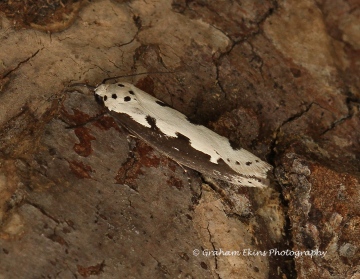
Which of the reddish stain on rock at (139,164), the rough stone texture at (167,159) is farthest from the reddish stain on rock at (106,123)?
the reddish stain on rock at (139,164)

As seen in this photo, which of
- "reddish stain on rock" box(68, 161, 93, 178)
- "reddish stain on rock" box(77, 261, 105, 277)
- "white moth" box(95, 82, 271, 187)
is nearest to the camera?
"reddish stain on rock" box(77, 261, 105, 277)

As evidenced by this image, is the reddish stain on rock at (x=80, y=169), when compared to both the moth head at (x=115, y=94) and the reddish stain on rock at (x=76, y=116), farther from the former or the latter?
the moth head at (x=115, y=94)

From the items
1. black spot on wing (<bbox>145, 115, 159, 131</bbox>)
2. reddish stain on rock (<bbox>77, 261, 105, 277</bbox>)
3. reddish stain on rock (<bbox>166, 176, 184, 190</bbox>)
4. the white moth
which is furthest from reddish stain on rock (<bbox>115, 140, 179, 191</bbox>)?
reddish stain on rock (<bbox>77, 261, 105, 277</bbox>)

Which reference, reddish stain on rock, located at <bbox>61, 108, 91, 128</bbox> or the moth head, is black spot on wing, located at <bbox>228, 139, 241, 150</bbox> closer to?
the moth head

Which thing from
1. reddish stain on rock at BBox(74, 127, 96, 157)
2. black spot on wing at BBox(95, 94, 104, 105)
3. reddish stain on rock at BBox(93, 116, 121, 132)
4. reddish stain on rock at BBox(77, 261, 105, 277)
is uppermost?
black spot on wing at BBox(95, 94, 104, 105)

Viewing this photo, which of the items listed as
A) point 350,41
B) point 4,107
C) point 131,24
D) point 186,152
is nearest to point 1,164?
point 4,107

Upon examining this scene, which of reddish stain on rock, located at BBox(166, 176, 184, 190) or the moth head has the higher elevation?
the moth head

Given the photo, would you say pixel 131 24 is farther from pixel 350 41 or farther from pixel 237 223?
pixel 350 41

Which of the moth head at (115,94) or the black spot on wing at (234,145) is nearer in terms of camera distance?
the moth head at (115,94)
